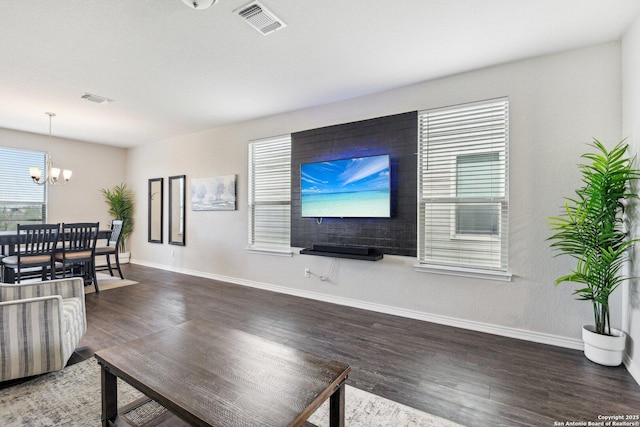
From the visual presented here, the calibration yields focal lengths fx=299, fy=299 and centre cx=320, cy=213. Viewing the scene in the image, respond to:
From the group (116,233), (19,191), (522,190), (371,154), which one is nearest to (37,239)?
(116,233)

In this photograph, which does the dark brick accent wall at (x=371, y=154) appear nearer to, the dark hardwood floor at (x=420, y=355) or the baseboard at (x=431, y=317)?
the baseboard at (x=431, y=317)

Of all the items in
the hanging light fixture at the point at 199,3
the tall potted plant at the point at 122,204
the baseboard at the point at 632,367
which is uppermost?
the hanging light fixture at the point at 199,3

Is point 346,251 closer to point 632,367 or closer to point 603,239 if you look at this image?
point 603,239

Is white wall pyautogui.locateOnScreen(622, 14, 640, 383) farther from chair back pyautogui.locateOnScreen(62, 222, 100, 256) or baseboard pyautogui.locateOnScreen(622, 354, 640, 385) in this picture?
chair back pyautogui.locateOnScreen(62, 222, 100, 256)

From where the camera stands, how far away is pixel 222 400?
1226 mm

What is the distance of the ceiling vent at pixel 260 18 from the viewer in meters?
2.15

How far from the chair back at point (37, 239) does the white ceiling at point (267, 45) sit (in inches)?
65.9

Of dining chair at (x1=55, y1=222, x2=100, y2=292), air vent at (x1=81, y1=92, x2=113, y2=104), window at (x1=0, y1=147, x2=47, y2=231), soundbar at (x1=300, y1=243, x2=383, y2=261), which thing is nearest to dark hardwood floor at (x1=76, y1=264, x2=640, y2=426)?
dining chair at (x1=55, y1=222, x2=100, y2=292)

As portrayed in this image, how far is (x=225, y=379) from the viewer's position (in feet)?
4.52

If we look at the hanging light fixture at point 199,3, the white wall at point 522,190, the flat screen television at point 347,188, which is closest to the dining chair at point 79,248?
the white wall at point 522,190

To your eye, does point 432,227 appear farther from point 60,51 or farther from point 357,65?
point 60,51

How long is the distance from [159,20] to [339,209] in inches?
101

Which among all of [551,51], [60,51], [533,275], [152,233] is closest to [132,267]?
[152,233]

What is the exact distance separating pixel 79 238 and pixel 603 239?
19.4ft
